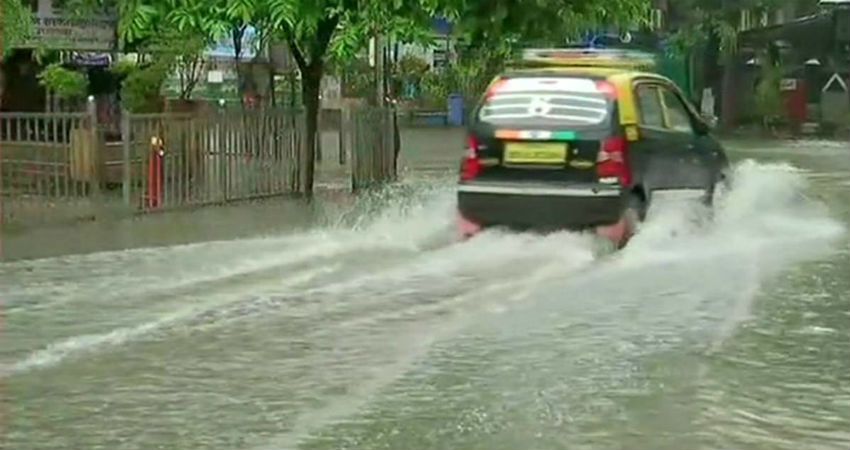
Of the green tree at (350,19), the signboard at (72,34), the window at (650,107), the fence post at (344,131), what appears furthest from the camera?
the fence post at (344,131)

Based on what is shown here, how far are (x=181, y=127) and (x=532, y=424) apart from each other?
10.8 meters

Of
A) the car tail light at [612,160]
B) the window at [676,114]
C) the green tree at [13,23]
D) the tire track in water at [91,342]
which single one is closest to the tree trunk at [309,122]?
the green tree at [13,23]

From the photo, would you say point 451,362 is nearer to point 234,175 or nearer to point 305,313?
point 305,313

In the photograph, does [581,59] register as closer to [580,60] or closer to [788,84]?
[580,60]

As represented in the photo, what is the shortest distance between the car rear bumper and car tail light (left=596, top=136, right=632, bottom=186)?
10 cm

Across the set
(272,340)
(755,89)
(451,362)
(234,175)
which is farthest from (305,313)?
(755,89)

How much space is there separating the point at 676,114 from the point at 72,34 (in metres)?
8.03

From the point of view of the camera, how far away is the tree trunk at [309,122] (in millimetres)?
19469

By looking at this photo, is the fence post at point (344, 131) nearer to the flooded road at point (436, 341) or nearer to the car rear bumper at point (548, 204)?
the flooded road at point (436, 341)

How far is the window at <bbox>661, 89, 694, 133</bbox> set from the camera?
578 inches

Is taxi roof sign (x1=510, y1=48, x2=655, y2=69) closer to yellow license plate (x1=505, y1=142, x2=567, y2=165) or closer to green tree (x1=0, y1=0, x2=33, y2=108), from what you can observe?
yellow license plate (x1=505, y1=142, x2=567, y2=165)

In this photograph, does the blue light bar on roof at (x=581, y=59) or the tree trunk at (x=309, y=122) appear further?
the tree trunk at (x=309, y=122)

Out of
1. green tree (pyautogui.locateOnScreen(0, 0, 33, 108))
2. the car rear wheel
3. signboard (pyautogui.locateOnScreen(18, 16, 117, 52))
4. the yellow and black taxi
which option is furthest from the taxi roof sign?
signboard (pyautogui.locateOnScreen(18, 16, 117, 52))

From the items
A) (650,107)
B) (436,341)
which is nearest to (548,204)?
(650,107)
